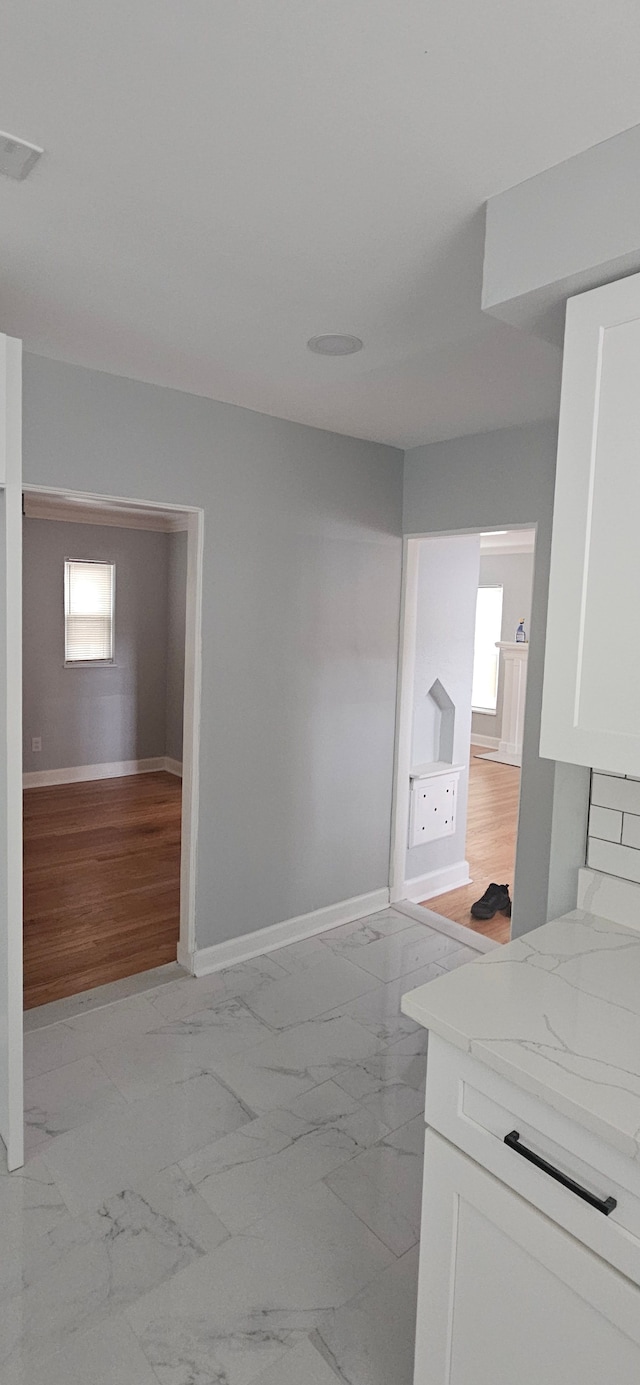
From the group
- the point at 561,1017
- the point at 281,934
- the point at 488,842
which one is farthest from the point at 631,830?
the point at 488,842

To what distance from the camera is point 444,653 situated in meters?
4.34

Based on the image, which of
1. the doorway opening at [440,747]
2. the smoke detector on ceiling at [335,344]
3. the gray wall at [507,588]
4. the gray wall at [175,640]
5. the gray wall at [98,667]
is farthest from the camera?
the gray wall at [507,588]

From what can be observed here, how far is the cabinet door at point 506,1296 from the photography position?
1090 millimetres

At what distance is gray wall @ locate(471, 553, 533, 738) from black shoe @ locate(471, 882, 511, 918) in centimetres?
468

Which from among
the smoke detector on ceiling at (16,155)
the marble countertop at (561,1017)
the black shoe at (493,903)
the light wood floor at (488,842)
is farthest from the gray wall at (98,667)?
the marble countertop at (561,1017)

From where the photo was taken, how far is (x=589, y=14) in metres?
1.03

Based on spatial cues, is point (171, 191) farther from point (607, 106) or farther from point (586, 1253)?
point (586, 1253)

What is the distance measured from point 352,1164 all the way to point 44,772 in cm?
476

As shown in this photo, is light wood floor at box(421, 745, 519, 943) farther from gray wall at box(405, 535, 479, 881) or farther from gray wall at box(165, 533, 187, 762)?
gray wall at box(165, 533, 187, 762)

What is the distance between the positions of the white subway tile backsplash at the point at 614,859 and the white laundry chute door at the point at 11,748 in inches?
56.0

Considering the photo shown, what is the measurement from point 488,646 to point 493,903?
5.24 meters

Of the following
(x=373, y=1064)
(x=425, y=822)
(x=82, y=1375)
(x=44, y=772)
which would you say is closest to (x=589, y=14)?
(x=82, y=1375)

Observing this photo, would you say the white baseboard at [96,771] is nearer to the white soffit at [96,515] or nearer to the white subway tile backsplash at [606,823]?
the white soffit at [96,515]

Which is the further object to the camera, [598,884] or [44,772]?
[44,772]
